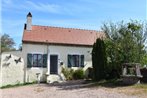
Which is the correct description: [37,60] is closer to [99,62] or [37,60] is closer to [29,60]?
[29,60]

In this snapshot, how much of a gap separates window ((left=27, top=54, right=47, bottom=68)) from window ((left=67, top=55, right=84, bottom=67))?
2.46 meters

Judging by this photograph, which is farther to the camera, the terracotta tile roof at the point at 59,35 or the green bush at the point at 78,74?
the green bush at the point at 78,74

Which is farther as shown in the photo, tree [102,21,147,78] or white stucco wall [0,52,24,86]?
white stucco wall [0,52,24,86]

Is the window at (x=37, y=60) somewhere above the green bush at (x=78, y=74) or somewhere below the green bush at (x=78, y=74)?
above

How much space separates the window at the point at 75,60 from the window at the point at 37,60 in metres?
2.46

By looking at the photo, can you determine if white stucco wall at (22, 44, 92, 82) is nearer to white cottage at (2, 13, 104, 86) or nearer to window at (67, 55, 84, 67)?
white cottage at (2, 13, 104, 86)

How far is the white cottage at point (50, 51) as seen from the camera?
28.0m

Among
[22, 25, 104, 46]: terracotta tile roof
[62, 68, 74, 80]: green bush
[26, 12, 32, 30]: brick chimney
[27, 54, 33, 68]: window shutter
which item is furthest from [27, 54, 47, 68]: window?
[26, 12, 32, 30]: brick chimney

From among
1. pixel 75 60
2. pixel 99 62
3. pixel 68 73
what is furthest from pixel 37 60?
pixel 99 62

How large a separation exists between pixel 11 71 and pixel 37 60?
2.64 m

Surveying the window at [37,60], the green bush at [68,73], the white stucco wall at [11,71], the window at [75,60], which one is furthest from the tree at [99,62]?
the white stucco wall at [11,71]

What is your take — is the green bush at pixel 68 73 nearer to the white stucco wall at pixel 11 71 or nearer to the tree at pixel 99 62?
Result: the white stucco wall at pixel 11 71

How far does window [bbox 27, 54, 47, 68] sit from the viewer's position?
28.0m

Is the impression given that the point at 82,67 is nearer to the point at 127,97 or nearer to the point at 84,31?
the point at 84,31
